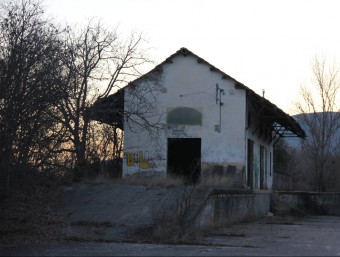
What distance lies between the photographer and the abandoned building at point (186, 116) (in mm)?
27281

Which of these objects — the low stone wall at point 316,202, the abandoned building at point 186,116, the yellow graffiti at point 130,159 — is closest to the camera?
the abandoned building at point 186,116

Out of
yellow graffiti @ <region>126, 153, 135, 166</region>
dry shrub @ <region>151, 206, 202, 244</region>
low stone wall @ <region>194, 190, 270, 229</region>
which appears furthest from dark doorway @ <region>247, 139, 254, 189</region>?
dry shrub @ <region>151, 206, 202, 244</region>

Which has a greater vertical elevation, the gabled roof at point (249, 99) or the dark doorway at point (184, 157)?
the gabled roof at point (249, 99)

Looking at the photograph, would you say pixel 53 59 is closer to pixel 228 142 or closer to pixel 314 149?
pixel 228 142

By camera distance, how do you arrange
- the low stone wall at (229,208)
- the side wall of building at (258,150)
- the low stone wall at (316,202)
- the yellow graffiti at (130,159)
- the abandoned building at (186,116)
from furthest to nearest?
the low stone wall at (316,202), the side wall of building at (258,150), the yellow graffiti at (130,159), the abandoned building at (186,116), the low stone wall at (229,208)

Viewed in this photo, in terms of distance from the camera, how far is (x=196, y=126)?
1091 inches

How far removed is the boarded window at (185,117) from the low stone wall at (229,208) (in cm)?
461

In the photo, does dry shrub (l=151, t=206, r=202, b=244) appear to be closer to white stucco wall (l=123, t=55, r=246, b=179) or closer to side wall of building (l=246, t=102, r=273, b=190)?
white stucco wall (l=123, t=55, r=246, b=179)

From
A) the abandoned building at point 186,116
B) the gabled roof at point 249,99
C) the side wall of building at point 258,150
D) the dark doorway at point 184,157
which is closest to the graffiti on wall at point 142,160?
the abandoned building at point 186,116

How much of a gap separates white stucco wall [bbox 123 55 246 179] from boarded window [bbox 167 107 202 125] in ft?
0.62

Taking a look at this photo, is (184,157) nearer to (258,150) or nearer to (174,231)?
(258,150)

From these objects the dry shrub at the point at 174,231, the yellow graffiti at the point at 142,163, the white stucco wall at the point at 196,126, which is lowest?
the dry shrub at the point at 174,231

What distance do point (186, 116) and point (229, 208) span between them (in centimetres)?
655

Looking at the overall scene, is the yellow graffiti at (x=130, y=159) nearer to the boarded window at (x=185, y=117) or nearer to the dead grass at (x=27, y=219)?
the boarded window at (x=185, y=117)
